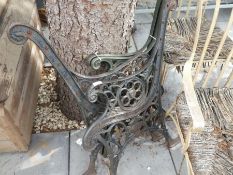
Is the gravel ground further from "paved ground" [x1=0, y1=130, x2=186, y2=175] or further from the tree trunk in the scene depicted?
the tree trunk

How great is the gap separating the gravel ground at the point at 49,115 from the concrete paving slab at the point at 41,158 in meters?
0.07

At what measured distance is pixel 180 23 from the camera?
2078mm

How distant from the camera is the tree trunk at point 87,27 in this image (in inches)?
56.7

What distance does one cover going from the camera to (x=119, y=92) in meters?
1.45

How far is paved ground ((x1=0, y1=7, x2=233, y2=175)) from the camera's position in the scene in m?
1.86

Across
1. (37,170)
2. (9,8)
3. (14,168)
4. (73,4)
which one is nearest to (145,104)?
(73,4)

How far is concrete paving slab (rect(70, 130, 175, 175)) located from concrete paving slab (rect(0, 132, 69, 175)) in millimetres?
63

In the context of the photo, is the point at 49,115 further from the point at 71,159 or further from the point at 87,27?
the point at 87,27

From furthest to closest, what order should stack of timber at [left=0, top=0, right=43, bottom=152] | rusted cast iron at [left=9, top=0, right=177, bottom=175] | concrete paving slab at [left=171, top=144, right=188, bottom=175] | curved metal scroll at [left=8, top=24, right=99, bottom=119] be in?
concrete paving slab at [left=171, top=144, right=188, bottom=175] < stack of timber at [left=0, top=0, right=43, bottom=152] < rusted cast iron at [left=9, top=0, right=177, bottom=175] < curved metal scroll at [left=8, top=24, right=99, bottom=119]

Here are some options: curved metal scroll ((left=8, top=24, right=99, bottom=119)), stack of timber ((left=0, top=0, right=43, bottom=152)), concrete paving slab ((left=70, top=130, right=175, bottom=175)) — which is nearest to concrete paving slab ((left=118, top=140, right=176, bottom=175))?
concrete paving slab ((left=70, top=130, right=175, bottom=175))

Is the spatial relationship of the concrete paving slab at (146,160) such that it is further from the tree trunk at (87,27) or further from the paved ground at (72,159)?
the tree trunk at (87,27)

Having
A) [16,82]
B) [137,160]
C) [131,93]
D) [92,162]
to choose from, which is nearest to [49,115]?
[16,82]

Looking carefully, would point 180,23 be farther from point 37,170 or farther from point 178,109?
point 37,170

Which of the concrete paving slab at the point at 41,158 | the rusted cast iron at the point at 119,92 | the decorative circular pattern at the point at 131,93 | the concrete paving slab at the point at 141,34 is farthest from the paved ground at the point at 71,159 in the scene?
the concrete paving slab at the point at 141,34
